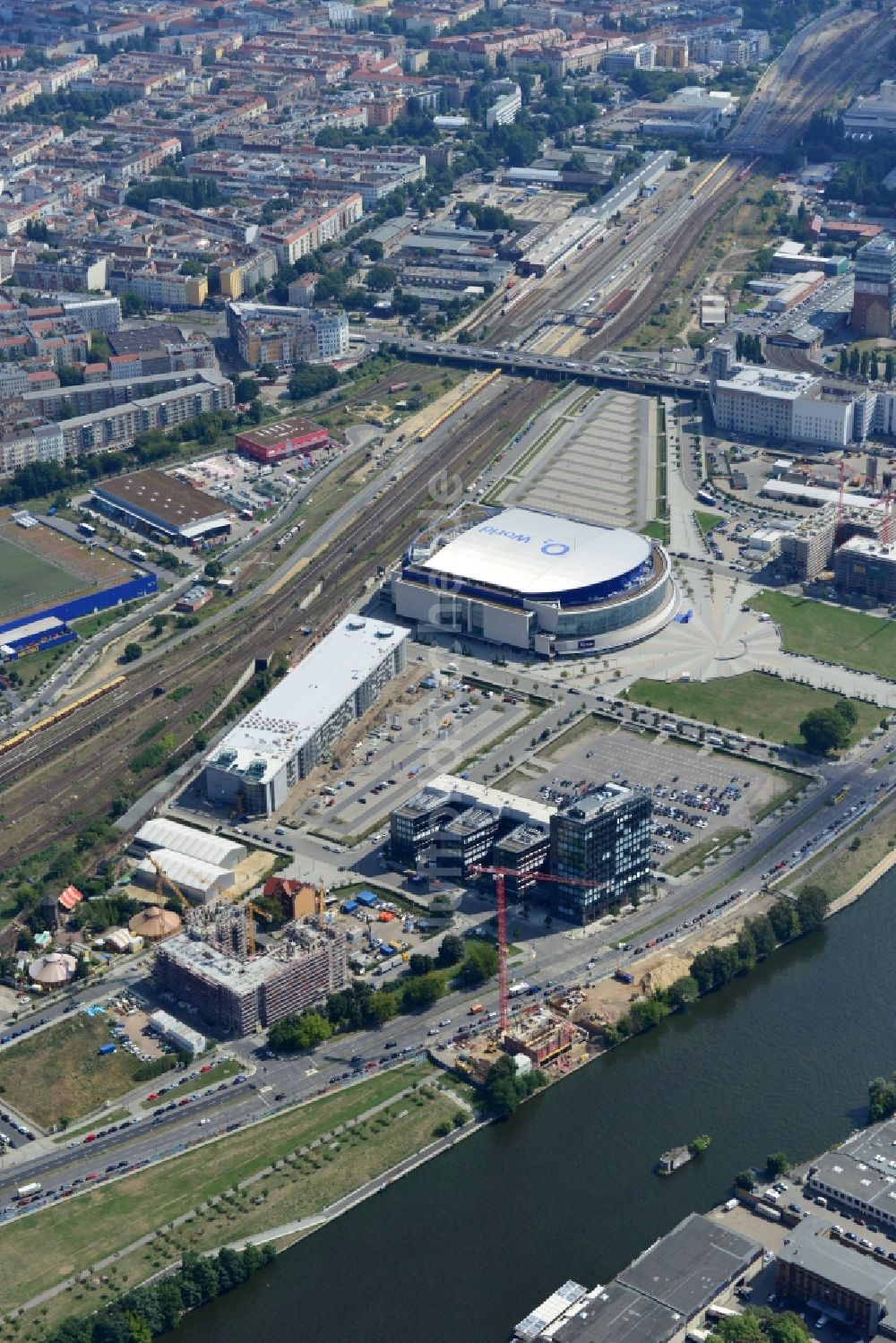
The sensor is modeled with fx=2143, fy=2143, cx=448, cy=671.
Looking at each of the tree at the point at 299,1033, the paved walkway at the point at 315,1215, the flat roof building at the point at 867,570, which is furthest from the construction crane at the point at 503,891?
the flat roof building at the point at 867,570

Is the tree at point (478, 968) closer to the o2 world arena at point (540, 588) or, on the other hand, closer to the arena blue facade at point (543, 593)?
the o2 world arena at point (540, 588)

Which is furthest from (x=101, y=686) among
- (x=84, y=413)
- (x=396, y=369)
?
(x=396, y=369)

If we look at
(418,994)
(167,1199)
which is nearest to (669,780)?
(418,994)

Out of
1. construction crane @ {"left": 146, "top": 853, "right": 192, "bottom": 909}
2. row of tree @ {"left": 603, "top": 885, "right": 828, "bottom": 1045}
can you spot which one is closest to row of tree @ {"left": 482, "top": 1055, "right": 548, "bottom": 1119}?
row of tree @ {"left": 603, "top": 885, "right": 828, "bottom": 1045}

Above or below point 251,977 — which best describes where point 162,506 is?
above

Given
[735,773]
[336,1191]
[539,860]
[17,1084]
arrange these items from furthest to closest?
1. [735,773]
2. [539,860]
3. [17,1084]
4. [336,1191]

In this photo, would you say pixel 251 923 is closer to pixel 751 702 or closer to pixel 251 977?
pixel 251 977

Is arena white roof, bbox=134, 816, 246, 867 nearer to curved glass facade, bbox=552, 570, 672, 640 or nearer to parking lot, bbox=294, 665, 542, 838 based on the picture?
parking lot, bbox=294, 665, 542, 838

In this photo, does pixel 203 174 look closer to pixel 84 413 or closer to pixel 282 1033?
pixel 84 413
